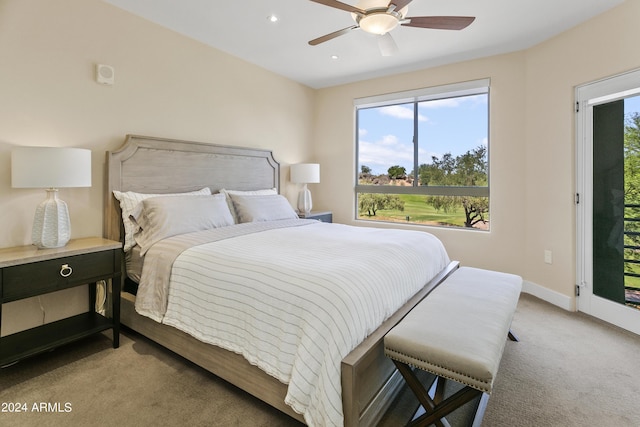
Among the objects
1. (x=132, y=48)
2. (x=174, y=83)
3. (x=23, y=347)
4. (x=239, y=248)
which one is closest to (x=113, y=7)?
(x=132, y=48)

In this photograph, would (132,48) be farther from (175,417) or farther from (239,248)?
(175,417)

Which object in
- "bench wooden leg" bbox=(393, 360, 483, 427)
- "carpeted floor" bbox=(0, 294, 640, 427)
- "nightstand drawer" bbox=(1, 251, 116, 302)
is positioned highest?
"nightstand drawer" bbox=(1, 251, 116, 302)

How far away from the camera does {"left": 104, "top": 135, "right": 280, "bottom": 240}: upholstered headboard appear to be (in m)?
2.68

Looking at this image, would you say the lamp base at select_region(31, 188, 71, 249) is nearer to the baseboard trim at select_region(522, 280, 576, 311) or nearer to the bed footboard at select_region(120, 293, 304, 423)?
the bed footboard at select_region(120, 293, 304, 423)

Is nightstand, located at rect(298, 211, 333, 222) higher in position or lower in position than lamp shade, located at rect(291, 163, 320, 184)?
lower

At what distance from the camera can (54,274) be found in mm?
1980

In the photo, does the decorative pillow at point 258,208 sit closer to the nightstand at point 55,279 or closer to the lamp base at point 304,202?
the lamp base at point 304,202

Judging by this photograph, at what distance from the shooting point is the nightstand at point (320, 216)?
14.1 ft

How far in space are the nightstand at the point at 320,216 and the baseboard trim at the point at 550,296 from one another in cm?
256

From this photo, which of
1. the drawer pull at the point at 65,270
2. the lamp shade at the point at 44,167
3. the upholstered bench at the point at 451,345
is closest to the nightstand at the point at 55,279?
the drawer pull at the point at 65,270

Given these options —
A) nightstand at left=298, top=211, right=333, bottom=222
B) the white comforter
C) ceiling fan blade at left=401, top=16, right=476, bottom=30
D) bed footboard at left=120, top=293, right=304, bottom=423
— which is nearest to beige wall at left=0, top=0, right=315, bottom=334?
bed footboard at left=120, top=293, right=304, bottom=423

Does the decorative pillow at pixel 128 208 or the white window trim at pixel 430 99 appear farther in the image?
the white window trim at pixel 430 99

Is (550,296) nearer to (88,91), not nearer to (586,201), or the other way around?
(586,201)

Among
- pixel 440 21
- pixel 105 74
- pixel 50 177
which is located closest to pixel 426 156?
pixel 440 21
